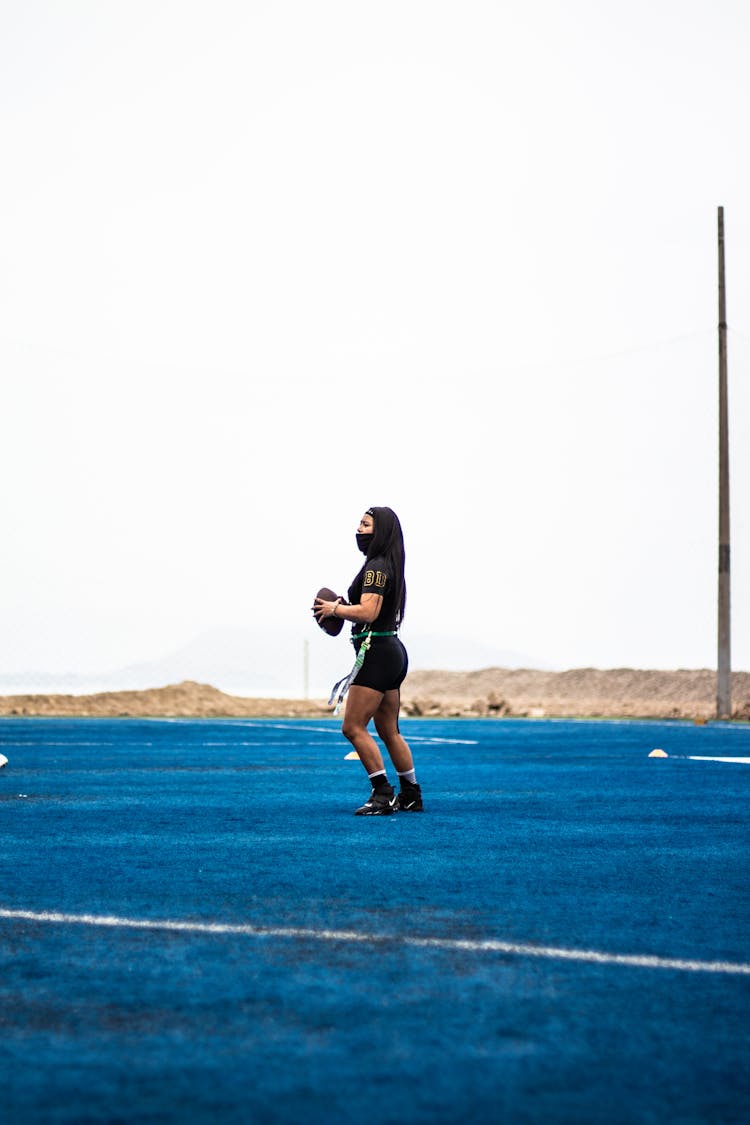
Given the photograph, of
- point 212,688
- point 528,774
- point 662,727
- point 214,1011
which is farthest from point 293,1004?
point 212,688

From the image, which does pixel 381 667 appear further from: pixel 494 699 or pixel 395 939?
pixel 494 699

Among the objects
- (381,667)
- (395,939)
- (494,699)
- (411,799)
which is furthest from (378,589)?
(494,699)

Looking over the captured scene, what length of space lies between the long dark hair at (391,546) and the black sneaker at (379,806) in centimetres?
106

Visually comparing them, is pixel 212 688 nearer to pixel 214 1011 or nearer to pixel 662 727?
pixel 662 727

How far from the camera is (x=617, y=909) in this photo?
239 inches

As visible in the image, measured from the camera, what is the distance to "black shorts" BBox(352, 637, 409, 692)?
9.81 metres

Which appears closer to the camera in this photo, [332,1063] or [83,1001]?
[332,1063]

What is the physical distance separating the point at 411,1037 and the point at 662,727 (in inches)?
904

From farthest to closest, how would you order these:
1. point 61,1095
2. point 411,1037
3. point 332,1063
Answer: point 411,1037, point 332,1063, point 61,1095

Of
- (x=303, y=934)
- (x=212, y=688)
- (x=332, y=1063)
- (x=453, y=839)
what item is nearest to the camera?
(x=332, y=1063)

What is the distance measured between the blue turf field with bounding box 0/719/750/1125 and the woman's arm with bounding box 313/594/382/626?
1230 millimetres

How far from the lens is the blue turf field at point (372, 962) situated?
11.6ft

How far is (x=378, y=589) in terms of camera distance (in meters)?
9.71

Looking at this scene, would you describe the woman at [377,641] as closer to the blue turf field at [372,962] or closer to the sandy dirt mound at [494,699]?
the blue turf field at [372,962]
